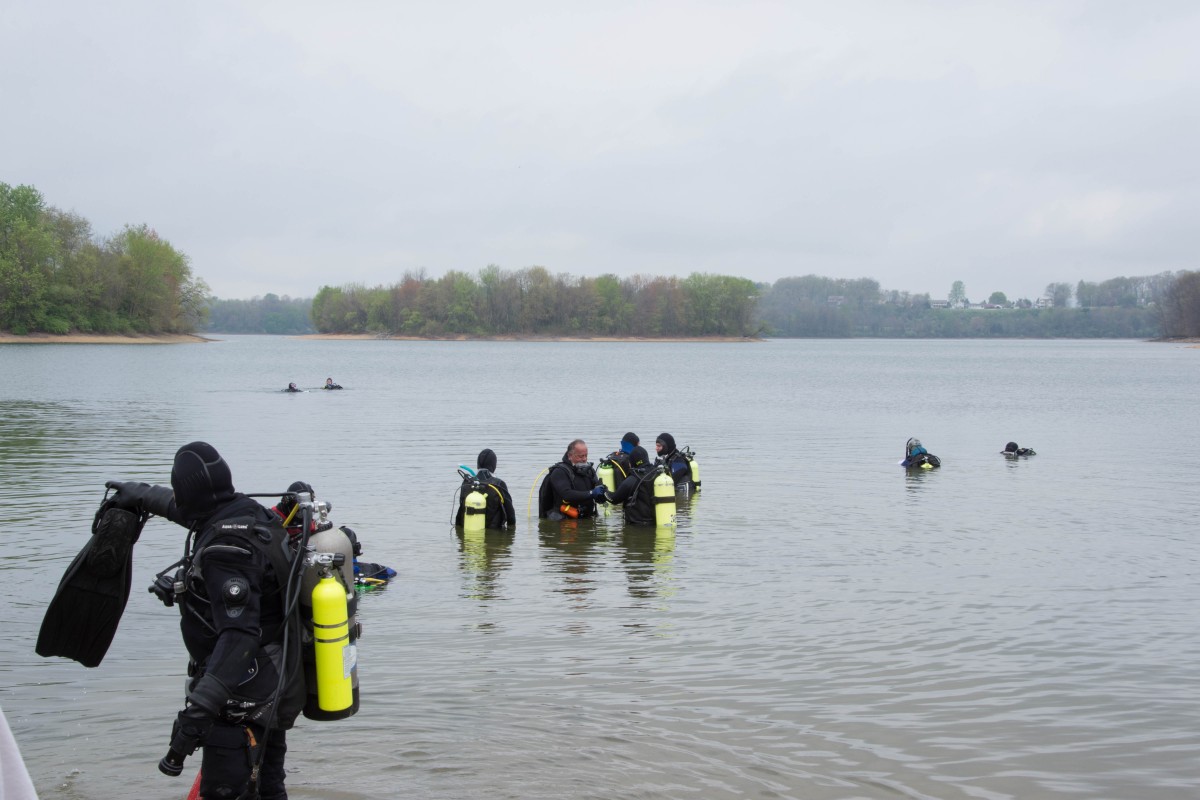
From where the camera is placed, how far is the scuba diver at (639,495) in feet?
42.7

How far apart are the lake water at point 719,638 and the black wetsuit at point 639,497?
0.52m

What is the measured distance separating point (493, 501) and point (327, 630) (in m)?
8.52

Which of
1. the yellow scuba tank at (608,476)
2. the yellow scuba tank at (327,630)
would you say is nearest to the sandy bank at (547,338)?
the yellow scuba tank at (608,476)

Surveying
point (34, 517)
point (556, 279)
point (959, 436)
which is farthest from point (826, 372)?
point (556, 279)

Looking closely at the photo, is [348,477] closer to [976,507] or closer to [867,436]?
[976,507]

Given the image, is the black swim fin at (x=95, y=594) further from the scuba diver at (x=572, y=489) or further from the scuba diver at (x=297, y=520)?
the scuba diver at (x=572, y=489)

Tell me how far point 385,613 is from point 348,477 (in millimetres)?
9278

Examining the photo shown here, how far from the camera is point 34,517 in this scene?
13242mm

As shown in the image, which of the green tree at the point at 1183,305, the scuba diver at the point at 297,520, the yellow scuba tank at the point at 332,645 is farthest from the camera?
the green tree at the point at 1183,305

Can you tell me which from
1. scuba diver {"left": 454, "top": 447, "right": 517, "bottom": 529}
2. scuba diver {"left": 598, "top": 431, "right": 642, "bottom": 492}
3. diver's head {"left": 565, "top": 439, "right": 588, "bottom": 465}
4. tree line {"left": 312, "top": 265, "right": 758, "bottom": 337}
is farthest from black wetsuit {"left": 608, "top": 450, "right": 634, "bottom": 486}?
tree line {"left": 312, "top": 265, "right": 758, "bottom": 337}

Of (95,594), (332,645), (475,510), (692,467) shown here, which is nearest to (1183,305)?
(692,467)

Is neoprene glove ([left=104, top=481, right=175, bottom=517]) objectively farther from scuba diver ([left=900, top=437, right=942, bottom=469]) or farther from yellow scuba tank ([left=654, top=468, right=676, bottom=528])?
scuba diver ([left=900, top=437, right=942, bottom=469])

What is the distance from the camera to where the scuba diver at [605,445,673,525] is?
512 inches

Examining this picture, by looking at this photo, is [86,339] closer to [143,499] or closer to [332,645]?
[143,499]
